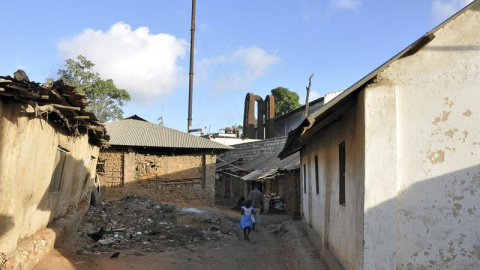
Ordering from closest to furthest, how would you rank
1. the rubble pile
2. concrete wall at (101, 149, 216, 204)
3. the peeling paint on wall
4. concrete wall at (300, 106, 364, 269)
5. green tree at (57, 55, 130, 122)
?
the peeling paint on wall
concrete wall at (300, 106, 364, 269)
the rubble pile
concrete wall at (101, 149, 216, 204)
green tree at (57, 55, 130, 122)

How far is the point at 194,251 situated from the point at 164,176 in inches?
449

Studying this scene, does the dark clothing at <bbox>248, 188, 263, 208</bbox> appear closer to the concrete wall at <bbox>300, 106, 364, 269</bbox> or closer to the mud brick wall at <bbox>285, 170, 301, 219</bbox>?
the mud brick wall at <bbox>285, 170, 301, 219</bbox>

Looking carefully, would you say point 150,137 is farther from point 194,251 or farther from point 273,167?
point 194,251

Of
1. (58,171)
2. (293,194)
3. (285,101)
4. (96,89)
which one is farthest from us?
(285,101)

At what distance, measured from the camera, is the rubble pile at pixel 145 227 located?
11281 millimetres

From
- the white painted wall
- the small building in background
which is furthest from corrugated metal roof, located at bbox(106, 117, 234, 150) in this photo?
the white painted wall

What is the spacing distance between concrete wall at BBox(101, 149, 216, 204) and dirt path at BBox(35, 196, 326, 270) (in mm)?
6897

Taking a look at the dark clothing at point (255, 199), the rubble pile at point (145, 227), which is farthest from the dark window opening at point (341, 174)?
the dark clothing at point (255, 199)

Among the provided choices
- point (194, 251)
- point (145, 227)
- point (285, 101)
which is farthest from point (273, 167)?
point (285, 101)

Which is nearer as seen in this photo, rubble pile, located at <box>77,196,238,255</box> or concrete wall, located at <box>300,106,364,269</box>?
concrete wall, located at <box>300,106,364,269</box>

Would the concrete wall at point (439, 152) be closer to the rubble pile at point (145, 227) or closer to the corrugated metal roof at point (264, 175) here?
the rubble pile at point (145, 227)

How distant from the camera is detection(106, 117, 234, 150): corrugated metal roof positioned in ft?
72.6

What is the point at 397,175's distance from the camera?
207 inches

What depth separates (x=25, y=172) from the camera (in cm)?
697
